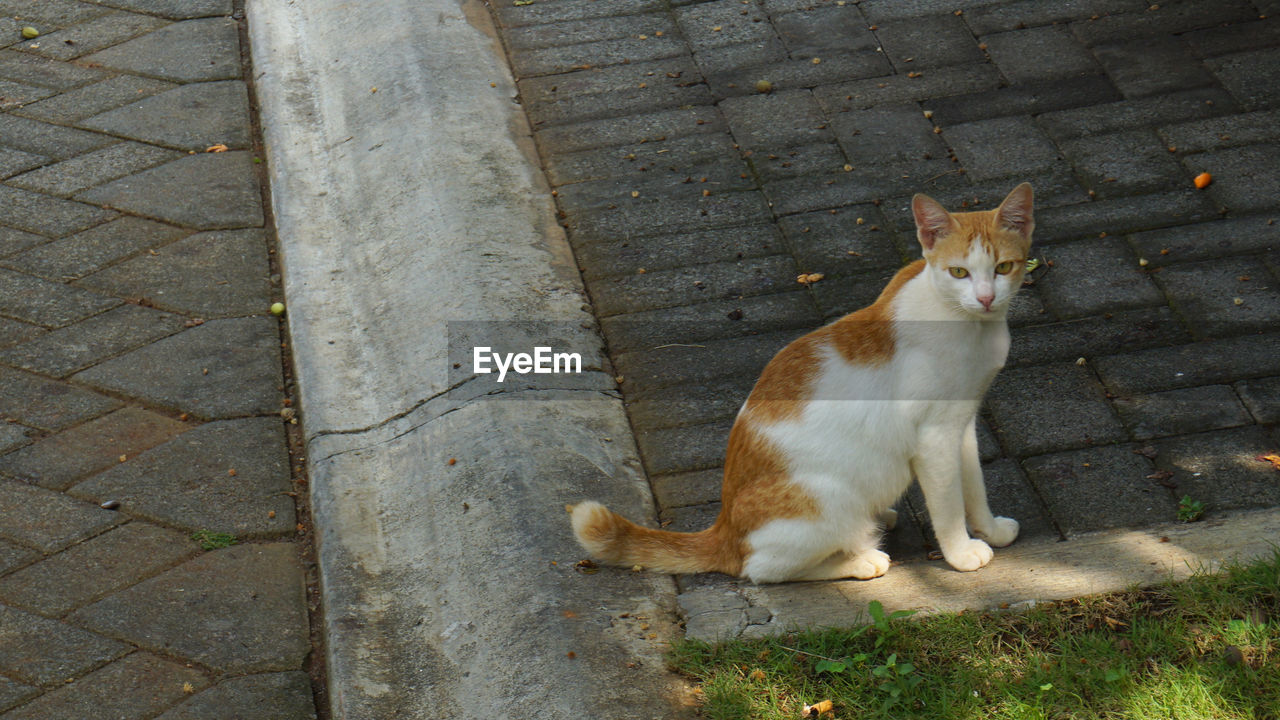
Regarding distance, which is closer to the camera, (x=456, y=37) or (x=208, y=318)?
(x=208, y=318)

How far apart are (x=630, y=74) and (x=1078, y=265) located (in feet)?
7.18

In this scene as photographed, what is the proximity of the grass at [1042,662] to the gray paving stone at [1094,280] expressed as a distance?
1244 millimetres

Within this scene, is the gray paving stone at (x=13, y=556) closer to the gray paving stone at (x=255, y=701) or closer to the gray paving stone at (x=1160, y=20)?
the gray paving stone at (x=255, y=701)

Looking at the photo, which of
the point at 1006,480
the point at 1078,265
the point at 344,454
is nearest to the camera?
the point at 1006,480

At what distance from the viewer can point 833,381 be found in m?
2.73

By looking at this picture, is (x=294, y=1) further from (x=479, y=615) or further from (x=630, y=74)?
(x=479, y=615)

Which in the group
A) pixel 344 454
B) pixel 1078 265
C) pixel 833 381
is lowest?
pixel 1078 265

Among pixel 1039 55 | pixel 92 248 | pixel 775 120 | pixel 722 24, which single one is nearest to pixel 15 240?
pixel 92 248

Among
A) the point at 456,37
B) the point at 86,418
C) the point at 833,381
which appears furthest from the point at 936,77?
the point at 86,418

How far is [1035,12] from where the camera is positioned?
5336mm

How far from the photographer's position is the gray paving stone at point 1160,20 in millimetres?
5094

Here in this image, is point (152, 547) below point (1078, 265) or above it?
above

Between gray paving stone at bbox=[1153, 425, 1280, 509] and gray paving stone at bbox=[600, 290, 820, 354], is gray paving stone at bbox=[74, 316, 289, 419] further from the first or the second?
gray paving stone at bbox=[1153, 425, 1280, 509]

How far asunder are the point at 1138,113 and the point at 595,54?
90.3 inches
